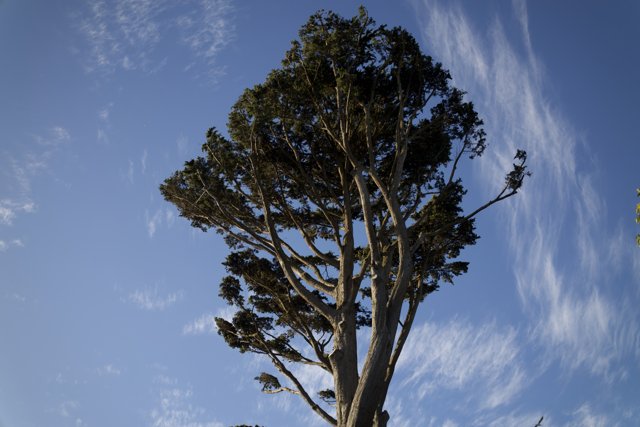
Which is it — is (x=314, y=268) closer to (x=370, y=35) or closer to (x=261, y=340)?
(x=261, y=340)

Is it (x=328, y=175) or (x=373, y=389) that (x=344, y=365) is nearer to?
(x=373, y=389)

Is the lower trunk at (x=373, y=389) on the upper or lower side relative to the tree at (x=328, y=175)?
lower

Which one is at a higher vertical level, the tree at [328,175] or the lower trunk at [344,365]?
the tree at [328,175]

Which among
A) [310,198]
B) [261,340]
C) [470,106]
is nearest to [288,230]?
[310,198]

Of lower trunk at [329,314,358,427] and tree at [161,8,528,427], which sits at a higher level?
tree at [161,8,528,427]

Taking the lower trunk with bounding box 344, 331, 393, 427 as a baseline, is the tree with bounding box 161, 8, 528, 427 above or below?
above

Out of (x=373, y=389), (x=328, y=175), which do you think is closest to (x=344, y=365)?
(x=373, y=389)

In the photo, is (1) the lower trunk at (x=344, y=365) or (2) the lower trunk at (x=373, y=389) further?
(1) the lower trunk at (x=344, y=365)

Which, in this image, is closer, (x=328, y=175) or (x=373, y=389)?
(x=373, y=389)

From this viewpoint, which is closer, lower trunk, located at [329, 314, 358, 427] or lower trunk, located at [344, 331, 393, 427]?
lower trunk, located at [344, 331, 393, 427]

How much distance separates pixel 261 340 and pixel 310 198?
4.20 m

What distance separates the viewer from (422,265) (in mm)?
12688

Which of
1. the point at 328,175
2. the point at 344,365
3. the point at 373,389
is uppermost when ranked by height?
the point at 328,175

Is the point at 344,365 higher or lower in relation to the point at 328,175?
lower
